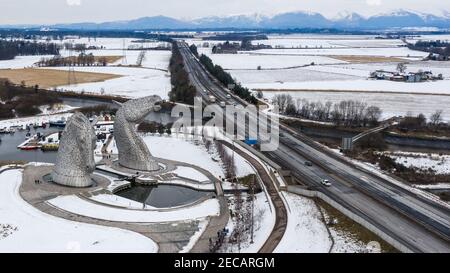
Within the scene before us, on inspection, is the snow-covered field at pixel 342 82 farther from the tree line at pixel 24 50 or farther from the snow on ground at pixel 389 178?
the tree line at pixel 24 50

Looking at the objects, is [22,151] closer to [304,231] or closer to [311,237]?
[304,231]

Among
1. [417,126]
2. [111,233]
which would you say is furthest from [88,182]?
[417,126]

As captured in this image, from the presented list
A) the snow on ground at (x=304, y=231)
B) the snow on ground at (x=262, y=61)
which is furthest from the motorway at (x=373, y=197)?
the snow on ground at (x=262, y=61)

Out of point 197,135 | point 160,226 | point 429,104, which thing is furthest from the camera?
point 429,104

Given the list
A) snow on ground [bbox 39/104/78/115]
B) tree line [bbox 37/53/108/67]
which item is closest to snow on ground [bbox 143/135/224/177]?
snow on ground [bbox 39/104/78/115]

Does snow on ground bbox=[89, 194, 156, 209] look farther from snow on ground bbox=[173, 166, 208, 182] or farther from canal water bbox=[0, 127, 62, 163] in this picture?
canal water bbox=[0, 127, 62, 163]

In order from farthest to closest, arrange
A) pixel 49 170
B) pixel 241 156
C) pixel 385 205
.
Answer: pixel 241 156 → pixel 49 170 → pixel 385 205

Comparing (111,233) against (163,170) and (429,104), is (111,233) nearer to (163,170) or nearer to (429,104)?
(163,170)
